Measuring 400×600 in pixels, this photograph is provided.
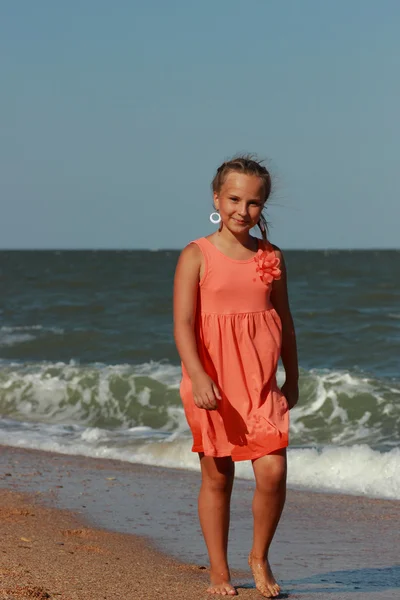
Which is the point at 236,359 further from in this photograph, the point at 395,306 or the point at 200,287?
the point at 395,306

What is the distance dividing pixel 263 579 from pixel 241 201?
54.1 inches

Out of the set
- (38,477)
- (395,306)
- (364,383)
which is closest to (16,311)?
(395,306)

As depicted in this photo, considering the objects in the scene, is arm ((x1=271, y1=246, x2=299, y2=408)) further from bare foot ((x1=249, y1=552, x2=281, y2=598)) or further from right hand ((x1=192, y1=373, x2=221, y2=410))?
bare foot ((x1=249, y1=552, x2=281, y2=598))

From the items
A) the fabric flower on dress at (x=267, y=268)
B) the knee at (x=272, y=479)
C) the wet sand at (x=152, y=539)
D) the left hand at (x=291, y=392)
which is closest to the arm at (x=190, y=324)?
the fabric flower on dress at (x=267, y=268)

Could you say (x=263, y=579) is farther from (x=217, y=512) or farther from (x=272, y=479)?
(x=272, y=479)

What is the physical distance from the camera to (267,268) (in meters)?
3.62

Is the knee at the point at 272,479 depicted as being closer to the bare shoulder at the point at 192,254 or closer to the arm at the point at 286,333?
the arm at the point at 286,333

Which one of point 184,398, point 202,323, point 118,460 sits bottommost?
point 118,460

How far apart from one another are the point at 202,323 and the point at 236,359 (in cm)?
18

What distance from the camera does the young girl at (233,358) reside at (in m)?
3.51

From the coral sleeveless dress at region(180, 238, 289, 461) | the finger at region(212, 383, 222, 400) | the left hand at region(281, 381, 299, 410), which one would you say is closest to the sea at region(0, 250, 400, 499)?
the left hand at region(281, 381, 299, 410)

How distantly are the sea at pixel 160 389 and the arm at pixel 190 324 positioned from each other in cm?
346

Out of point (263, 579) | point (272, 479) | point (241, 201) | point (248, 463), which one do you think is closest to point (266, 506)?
point (272, 479)

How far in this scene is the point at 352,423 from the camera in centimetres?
959
